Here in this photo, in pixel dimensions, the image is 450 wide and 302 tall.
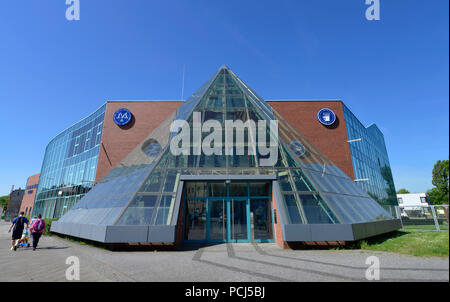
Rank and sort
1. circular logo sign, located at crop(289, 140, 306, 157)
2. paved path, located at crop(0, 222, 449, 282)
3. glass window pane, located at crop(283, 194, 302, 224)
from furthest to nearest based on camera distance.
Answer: circular logo sign, located at crop(289, 140, 306, 157), glass window pane, located at crop(283, 194, 302, 224), paved path, located at crop(0, 222, 449, 282)

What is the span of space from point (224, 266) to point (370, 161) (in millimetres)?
31886

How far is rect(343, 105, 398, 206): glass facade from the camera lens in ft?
87.7

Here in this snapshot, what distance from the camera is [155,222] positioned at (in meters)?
9.59

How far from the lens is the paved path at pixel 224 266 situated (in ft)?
19.1

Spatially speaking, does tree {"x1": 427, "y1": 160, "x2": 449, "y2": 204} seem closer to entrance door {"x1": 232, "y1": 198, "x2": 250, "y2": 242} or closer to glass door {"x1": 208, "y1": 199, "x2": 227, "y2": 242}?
entrance door {"x1": 232, "y1": 198, "x2": 250, "y2": 242}

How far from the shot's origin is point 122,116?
27.2m

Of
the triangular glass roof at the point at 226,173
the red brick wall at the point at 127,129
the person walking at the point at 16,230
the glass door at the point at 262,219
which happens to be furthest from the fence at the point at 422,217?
the red brick wall at the point at 127,129

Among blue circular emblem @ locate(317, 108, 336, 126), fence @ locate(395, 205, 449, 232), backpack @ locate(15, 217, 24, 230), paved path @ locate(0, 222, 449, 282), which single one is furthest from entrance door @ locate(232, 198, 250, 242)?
blue circular emblem @ locate(317, 108, 336, 126)

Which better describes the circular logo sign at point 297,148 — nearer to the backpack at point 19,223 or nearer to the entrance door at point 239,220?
the entrance door at point 239,220

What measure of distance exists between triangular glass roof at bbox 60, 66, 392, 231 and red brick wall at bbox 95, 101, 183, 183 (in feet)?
36.2

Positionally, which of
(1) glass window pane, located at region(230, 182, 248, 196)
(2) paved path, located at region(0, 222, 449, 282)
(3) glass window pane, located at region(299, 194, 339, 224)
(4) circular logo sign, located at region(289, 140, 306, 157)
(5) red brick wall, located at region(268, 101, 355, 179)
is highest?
(5) red brick wall, located at region(268, 101, 355, 179)

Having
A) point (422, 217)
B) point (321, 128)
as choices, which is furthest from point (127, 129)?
point (422, 217)

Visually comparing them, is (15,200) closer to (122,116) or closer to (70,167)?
(70,167)
